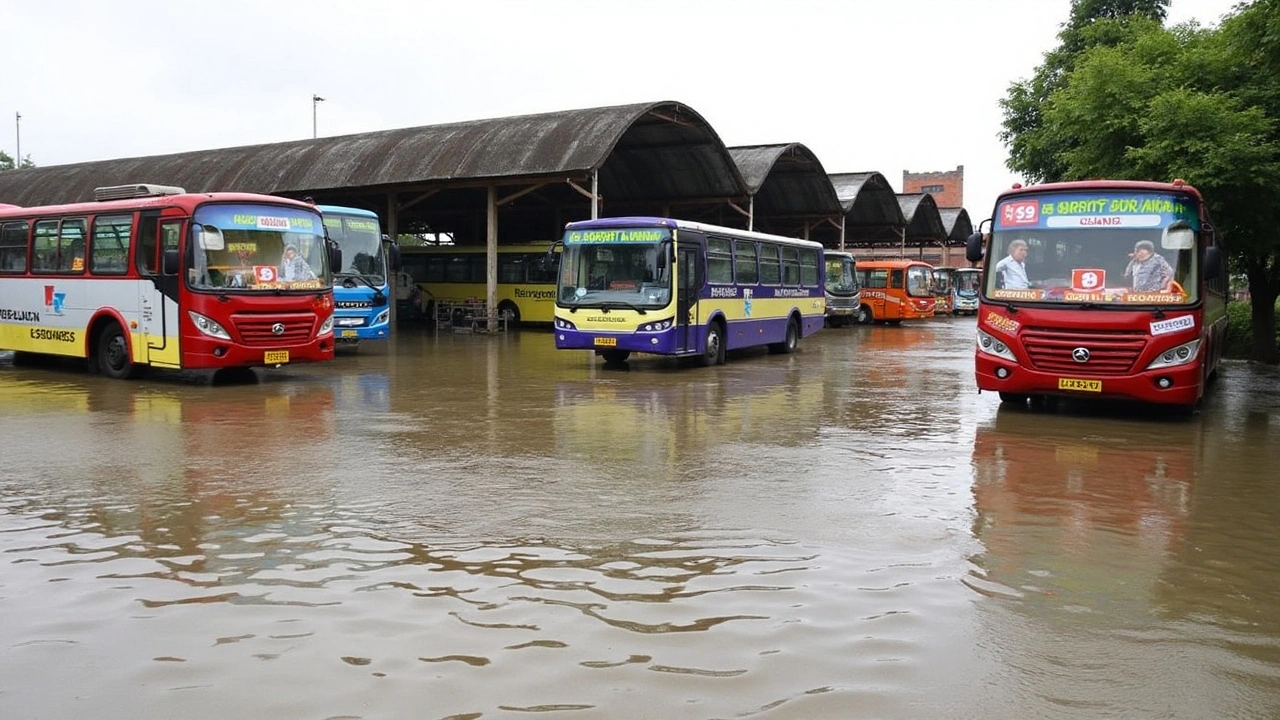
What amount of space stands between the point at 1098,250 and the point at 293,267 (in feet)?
33.4

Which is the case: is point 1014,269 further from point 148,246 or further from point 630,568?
point 148,246

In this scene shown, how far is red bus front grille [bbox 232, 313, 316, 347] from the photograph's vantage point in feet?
45.1

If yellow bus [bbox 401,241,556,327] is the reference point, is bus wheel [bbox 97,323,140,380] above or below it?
below

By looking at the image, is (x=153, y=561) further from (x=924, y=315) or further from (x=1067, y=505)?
(x=924, y=315)

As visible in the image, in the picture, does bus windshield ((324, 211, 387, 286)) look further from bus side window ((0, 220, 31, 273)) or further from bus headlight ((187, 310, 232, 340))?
bus headlight ((187, 310, 232, 340))

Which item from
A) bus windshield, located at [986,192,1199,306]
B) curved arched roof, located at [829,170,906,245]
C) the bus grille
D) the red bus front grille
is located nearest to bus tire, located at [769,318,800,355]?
bus windshield, located at [986,192,1199,306]

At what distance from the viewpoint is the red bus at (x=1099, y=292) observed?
10.9 m

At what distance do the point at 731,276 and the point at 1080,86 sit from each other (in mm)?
6855

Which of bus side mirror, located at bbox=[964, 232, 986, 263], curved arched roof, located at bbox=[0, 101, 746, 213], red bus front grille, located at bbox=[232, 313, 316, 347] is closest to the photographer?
bus side mirror, located at bbox=[964, 232, 986, 263]

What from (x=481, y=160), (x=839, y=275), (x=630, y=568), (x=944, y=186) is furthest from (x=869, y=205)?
(x=944, y=186)

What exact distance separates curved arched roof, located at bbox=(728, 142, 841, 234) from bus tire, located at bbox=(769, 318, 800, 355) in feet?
31.4

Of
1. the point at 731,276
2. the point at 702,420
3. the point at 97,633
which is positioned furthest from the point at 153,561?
the point at 731,276

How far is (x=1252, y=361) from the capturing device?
871 inches

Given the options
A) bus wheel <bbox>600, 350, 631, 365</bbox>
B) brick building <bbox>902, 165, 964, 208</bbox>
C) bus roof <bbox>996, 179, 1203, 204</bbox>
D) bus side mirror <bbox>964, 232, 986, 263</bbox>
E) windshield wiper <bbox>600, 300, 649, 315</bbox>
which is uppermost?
brick building <bbox>902, 165, 964, 208</bbox>
